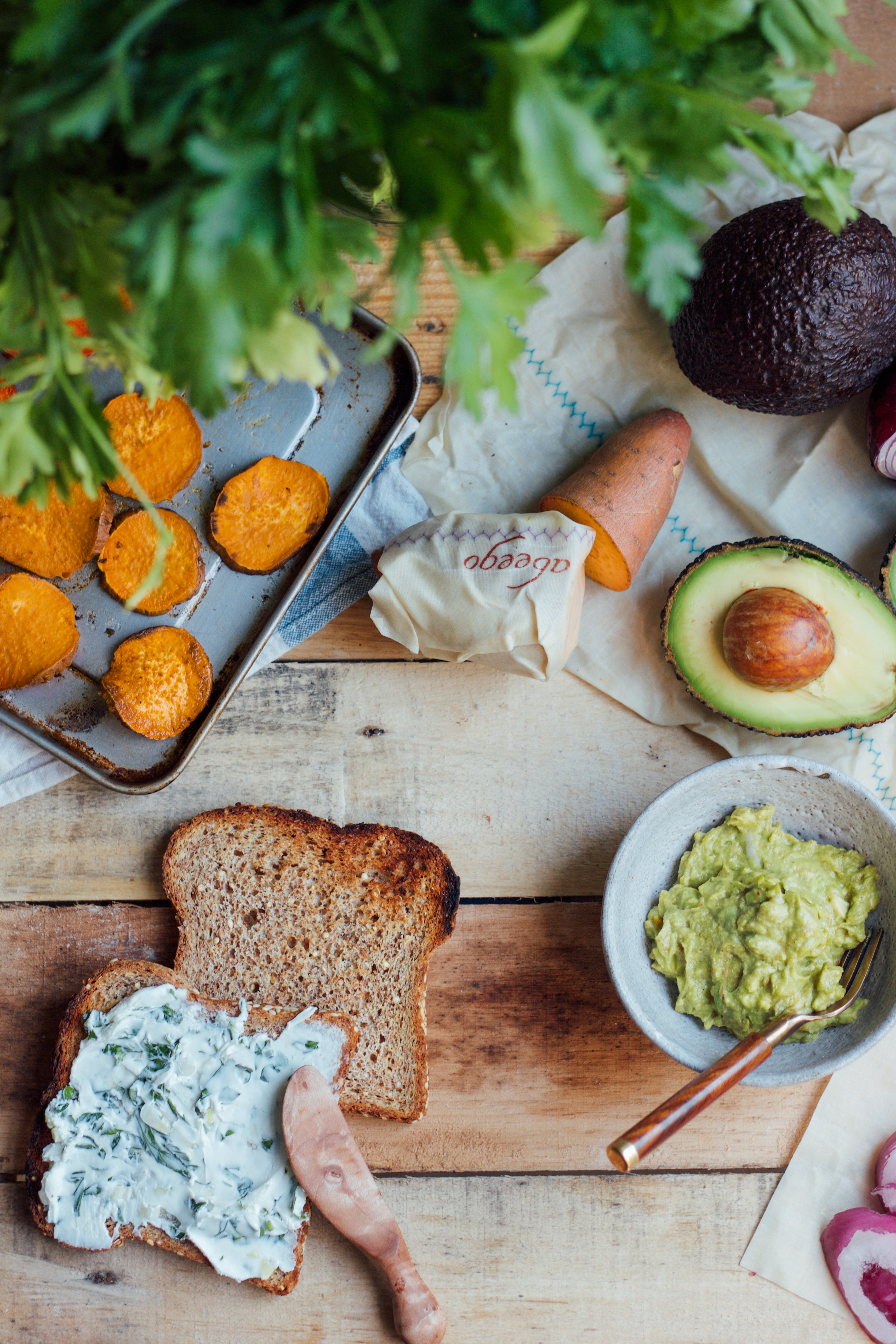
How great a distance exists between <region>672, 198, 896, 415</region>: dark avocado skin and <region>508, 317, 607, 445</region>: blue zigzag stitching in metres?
0.25

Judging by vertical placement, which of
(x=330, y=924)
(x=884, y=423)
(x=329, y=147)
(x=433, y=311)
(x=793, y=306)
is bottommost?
(x=330, y=924)

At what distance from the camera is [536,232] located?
0.76m

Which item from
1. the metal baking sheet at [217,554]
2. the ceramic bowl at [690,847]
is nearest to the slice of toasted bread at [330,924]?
the metal baking sheet at [217,554]

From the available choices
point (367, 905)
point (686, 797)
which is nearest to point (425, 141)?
point (686, 797)

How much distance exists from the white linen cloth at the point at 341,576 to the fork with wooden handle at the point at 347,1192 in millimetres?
721

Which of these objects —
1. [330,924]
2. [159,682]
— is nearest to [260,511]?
[159,682]

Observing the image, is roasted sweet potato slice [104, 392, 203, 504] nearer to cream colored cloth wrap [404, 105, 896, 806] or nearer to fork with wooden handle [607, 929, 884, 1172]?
cream colored cloth wrap [404, 105, 896, 806]

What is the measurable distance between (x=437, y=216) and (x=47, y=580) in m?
1.22

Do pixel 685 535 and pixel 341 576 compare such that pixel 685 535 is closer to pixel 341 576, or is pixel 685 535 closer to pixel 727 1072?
pixel 341 576

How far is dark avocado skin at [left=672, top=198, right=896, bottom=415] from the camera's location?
60.6 inches

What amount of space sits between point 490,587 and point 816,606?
540 millimetres

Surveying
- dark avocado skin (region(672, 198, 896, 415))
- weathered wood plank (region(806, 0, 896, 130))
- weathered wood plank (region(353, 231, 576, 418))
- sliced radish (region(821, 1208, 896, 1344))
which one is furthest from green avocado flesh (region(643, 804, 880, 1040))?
weathered wood plank (region(806, 0, 896, 130))

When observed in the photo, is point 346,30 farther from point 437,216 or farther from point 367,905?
point 367,905

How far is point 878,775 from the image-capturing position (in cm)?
181
